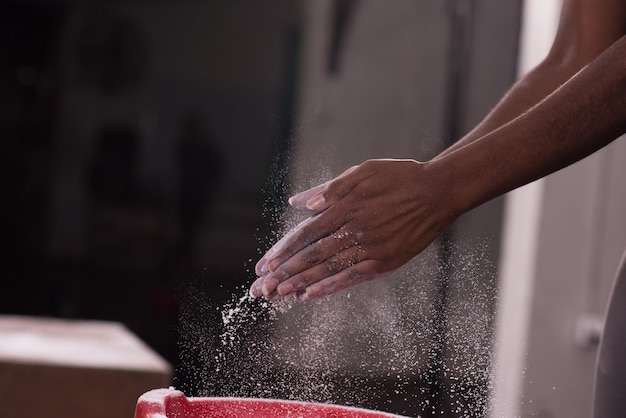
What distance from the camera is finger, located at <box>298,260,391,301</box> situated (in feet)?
2.19

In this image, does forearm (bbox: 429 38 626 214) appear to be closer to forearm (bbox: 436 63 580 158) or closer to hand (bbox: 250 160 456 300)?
hand (bbox: 250 160 456 300)

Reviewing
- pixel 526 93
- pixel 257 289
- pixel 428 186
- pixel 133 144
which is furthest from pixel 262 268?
pixel 133 144

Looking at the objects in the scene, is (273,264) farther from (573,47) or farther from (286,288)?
(573,47)

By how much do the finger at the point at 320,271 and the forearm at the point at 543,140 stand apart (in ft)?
0.29

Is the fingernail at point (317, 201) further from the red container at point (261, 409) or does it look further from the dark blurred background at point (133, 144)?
the dark blurred background at point (133, 144)

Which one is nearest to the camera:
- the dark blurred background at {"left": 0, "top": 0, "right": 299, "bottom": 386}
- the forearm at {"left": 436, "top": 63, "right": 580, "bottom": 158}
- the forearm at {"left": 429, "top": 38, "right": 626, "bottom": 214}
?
the forearm at {"left": 429, "top": 38, "right": 626, "bottom": 214}

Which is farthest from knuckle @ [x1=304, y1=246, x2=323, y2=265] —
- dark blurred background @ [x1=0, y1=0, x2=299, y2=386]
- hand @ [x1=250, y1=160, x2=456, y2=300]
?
dark blurred background @ [x1=0, y1=0, x2=299, y2=386]

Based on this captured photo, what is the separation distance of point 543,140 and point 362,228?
156mm

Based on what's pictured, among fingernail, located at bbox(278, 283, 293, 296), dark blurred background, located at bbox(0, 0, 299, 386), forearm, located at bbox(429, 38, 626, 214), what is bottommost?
fingernail, located at bbox(278, 283, 293, 296)

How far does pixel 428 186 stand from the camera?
2.14 feet

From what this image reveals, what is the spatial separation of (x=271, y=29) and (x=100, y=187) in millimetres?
869

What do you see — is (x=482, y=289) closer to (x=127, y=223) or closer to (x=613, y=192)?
(x=613, y=192)

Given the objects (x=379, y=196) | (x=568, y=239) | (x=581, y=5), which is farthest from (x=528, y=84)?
(x=568, y=239)

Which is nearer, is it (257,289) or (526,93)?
(257,289)
